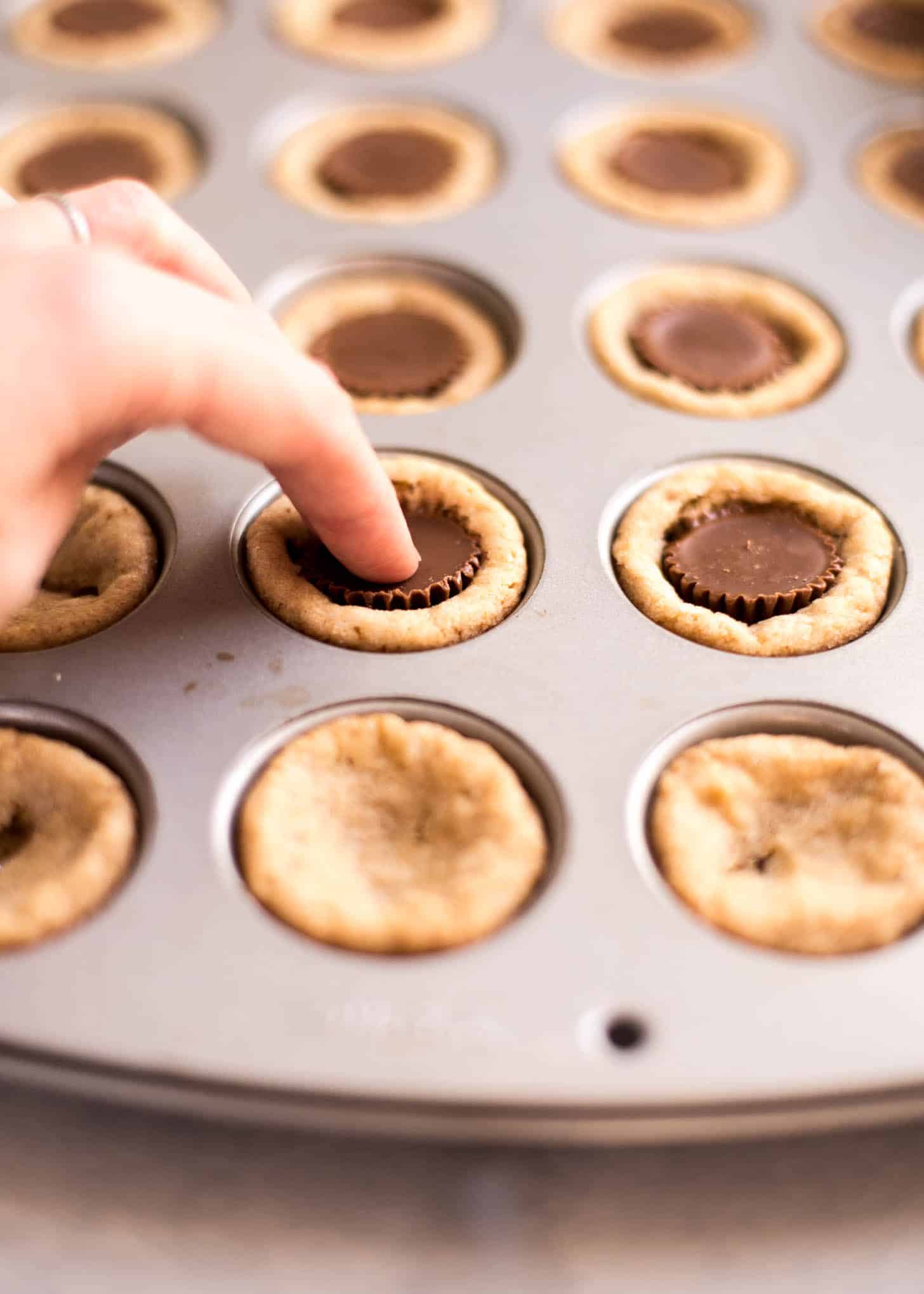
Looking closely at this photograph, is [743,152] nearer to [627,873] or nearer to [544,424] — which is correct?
[544,424]

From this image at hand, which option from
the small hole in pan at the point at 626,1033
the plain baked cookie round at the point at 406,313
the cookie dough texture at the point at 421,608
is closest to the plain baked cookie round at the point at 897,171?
the plain baked cookie round at the point at 406,313

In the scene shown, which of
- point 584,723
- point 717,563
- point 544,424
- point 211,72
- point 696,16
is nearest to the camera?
point 584,723

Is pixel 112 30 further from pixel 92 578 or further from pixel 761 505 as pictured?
pixel 761 505

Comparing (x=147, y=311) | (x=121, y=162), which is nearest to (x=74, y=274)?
(x=147, y=311)

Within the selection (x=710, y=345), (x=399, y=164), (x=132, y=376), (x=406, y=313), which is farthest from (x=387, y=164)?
(x=132, y=376)

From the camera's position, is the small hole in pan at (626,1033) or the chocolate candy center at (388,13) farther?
the chocolate candy center at (388,13)

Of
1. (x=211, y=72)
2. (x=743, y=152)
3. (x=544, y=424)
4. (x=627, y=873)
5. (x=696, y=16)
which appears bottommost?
(x=627, y=873)

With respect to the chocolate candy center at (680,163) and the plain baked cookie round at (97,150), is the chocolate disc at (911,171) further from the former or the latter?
the plain baked cookie round at (97,150)
